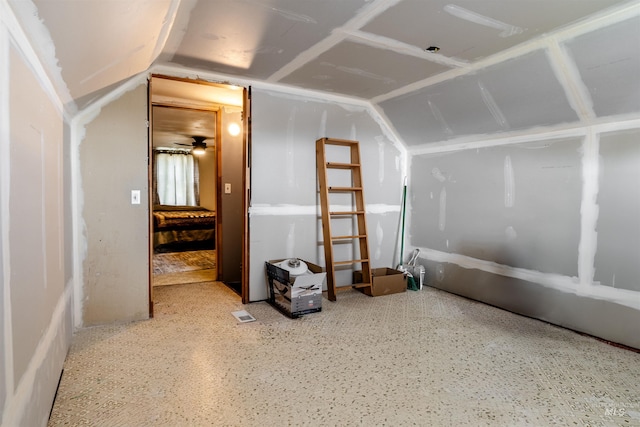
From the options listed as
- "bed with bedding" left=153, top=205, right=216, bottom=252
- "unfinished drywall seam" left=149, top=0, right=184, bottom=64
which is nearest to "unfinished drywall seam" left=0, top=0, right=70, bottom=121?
"unfinished drywall seam" left=149, top=0, right=184, bottom=64

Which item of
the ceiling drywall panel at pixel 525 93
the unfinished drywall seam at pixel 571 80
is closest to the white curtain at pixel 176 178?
the ceiling drywall panel at pixel 525 93

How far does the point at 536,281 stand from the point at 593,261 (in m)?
0.48

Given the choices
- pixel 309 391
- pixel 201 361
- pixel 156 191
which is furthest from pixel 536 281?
pixel 156 191

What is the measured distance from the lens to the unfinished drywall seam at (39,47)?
1057 mm

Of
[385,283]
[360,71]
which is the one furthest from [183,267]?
[360,71]

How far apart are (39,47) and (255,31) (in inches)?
50.7

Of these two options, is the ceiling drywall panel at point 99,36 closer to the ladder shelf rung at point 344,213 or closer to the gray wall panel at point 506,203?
the ladder shelf rung at point 344,213

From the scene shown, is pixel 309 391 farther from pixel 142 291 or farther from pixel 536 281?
pixel 536 281

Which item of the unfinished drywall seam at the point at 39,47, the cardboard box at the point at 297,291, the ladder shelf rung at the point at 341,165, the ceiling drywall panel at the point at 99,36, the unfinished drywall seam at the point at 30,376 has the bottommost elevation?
the cardboard box at the point at 297,291

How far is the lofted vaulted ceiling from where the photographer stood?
5.45 ft

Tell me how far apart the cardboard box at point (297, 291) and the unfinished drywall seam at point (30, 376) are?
1.61 metres

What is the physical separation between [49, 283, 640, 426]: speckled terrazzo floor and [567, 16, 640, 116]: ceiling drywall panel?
1731 millimetres

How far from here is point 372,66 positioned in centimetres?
288

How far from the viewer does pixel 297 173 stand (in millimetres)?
3691
